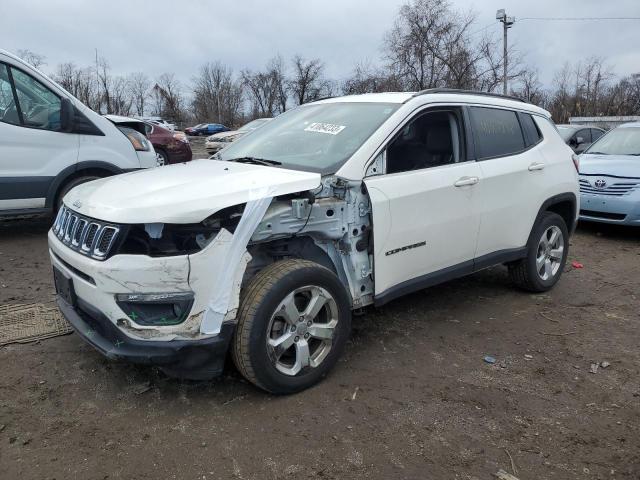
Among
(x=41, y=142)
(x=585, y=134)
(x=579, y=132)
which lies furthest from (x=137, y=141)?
(x=585, y=134)

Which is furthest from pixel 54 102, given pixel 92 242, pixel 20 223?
pixel 92 242

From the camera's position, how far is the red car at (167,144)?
40.6 ft

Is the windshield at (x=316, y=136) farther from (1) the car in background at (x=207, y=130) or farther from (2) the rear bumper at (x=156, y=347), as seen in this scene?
(1) the car in background at (x=207, y=130)

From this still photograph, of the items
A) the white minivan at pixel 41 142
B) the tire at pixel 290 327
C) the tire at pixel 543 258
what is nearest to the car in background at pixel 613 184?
the tire at pixel 543 258

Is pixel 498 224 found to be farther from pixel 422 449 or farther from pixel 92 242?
pixel 92 242

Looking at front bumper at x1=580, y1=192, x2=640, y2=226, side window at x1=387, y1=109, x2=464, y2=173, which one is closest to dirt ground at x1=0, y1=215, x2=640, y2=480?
side window at x1=387, y1=109, x2=464, y2=173

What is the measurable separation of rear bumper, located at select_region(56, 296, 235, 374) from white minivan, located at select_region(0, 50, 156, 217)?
401cm

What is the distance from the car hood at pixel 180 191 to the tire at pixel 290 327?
477 millimetres

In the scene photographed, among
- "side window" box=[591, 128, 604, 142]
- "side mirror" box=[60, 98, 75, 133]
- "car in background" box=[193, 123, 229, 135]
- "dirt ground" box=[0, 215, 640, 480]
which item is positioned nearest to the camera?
"dirt ground" box=[0, 215, 640, 480]

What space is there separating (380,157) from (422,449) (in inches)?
72.3

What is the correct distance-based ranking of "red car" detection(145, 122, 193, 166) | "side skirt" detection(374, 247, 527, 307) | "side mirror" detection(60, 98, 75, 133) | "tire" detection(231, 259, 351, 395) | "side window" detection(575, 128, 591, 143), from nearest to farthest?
"tire" detection(231, 259, 351, 395) → "side skirt" detection(374, 247, 527, 307) → "side mirror" detection(60, 98, 75, 133) → "red car" detection(145, 122, 193, 166) → "side window" detection(575, 128, 591, 143)

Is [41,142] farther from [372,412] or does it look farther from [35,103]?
[372,412]

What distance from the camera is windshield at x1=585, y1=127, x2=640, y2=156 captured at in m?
8.22

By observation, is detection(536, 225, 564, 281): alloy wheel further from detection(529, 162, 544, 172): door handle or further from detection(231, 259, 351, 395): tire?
detection(231, 259, 351, 395): tire
